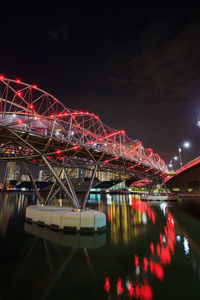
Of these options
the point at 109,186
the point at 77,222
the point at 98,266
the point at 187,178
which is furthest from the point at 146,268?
the point at 109,186

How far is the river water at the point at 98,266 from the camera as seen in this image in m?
5.92

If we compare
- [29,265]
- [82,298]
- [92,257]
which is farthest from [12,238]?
[82,298]

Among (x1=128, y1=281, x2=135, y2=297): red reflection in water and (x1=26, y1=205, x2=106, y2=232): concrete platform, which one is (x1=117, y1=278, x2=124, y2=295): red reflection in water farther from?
(x1=26, y1=205, x2=106, y2=232): concrete platform

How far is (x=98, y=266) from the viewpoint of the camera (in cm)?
777

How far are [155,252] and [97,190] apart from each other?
14177 centimetres

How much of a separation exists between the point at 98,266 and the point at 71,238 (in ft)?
16.7

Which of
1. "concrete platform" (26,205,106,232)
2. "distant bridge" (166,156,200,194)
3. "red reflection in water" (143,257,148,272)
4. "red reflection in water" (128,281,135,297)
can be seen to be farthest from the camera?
"distant bridge" (166,156,200,194)

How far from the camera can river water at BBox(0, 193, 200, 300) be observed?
592 centimetres

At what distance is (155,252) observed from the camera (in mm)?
9797

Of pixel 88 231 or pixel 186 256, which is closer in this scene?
pixel 186 256

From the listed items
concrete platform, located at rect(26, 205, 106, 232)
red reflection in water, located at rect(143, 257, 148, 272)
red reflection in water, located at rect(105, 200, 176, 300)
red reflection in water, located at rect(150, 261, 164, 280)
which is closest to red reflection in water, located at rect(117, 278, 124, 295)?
red reflection in water, located at rect(105, 200, 176, 300)

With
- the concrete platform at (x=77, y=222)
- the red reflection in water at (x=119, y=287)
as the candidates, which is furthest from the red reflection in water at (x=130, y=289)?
the concrete platform at (x=77, y=222)

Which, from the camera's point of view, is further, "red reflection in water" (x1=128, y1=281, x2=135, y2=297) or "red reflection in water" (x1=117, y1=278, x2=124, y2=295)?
"red reflection in water" (x1=117, y1=278, x2=124, y2=295)

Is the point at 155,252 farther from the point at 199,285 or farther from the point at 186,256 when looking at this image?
the point at 199,285
